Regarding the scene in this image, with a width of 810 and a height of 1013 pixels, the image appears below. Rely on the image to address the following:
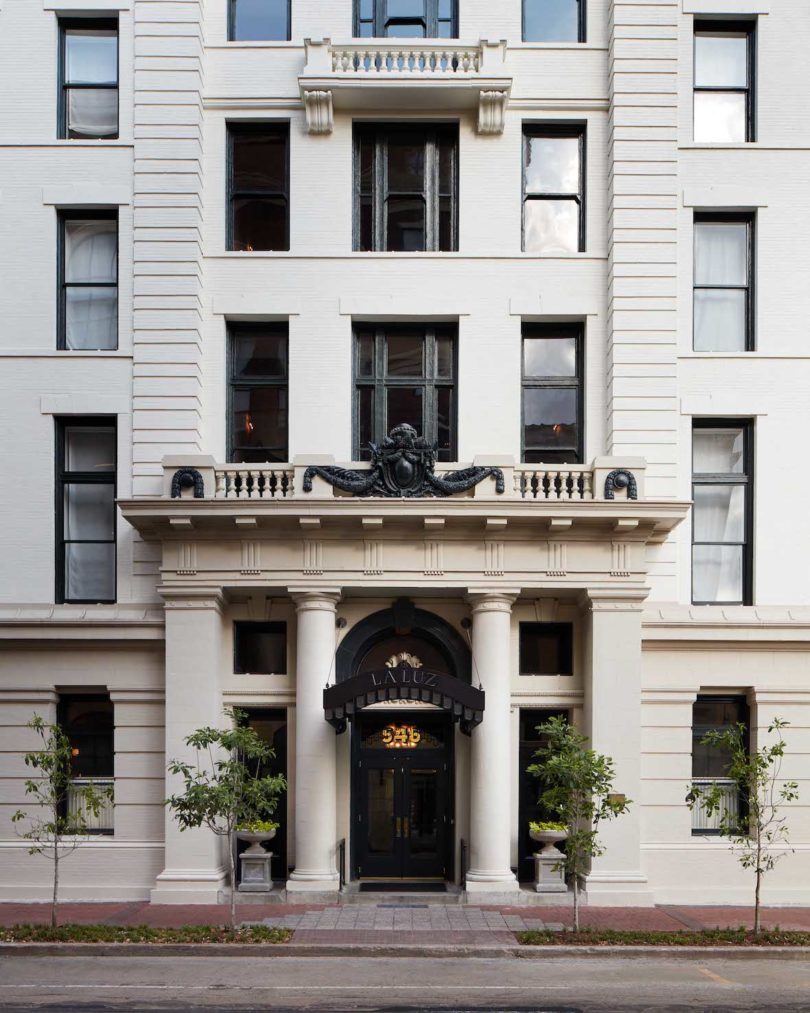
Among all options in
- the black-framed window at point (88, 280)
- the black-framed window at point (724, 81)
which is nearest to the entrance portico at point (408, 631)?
the black-framed window at point (88, 280)

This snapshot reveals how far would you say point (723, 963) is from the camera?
1580 centimetres

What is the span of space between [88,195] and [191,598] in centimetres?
830

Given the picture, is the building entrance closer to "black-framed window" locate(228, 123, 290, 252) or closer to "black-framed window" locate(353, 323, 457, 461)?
"black-framed window" locate(353, 323, 457, 461)

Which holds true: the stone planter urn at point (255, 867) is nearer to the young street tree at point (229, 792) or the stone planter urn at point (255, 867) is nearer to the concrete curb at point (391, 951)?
the young street tree at point (229, 792)

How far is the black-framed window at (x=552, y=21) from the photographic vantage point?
21.8 meters

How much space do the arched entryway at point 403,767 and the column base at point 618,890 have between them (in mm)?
2857

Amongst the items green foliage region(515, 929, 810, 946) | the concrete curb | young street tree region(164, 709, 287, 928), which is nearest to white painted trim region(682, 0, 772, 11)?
young street tree region(164, 709, 287, 928)

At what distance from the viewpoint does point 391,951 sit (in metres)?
16.0

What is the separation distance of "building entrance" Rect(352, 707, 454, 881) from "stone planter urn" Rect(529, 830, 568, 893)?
6.30 ft

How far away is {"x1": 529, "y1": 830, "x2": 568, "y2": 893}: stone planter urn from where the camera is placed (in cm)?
1953

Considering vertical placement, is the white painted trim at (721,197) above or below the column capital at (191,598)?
above

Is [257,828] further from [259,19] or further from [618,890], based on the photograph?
[259,19]

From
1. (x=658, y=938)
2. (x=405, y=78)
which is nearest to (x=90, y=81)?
(x=405, y=78)

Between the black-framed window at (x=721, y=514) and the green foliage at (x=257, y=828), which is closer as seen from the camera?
the green foliage at (x=257, y=828)
